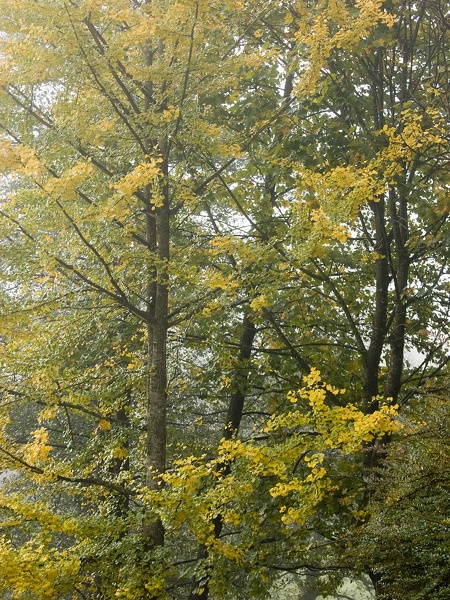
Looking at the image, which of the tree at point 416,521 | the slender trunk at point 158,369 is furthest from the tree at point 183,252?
the tree at point 416,521

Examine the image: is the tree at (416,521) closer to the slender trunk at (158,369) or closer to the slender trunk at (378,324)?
the slender trunk at (158,369)

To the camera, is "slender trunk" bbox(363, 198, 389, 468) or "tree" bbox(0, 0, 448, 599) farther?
Result: "slender trunk" bbox(363, 198, 389, 468)

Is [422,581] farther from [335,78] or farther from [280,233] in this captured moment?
[335,78]

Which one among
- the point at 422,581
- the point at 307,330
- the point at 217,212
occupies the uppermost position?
the point at 217,212

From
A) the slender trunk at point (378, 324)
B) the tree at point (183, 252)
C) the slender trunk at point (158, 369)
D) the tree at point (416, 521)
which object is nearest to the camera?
the tree at point (416, 521)

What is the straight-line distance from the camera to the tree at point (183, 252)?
4402mm

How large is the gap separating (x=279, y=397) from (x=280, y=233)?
7.75 feet

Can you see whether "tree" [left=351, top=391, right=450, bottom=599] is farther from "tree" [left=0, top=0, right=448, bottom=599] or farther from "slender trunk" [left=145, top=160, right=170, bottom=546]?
"slender trunk" [left=145, top=160, right=170, bottom=546]

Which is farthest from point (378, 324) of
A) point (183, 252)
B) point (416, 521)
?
point (416, 521)

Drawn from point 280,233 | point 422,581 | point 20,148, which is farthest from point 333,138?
point 422,581

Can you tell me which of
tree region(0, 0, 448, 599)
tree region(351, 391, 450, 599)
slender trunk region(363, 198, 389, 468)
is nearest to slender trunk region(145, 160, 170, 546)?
tree region(0, 0, 448, 599)

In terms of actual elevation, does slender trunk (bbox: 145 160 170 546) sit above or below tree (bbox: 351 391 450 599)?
above

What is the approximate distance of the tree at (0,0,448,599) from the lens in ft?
14.4

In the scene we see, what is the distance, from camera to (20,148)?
13.9 ft
